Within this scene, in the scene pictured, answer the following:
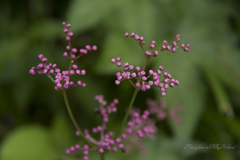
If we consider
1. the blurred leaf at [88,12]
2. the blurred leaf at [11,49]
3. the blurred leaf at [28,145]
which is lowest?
the blurred leaf at [28,145]

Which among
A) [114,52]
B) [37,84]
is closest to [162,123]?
[114,52]

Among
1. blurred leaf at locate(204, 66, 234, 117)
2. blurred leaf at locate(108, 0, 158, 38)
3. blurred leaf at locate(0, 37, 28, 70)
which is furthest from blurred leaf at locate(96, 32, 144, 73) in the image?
blurred leaf at locate(0, 37, 28, 70)

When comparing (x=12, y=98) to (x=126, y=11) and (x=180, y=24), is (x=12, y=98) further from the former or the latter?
(x=180, y=24)

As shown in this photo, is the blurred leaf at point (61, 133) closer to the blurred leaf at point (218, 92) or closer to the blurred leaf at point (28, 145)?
the blurred leaf at point (28, 145)

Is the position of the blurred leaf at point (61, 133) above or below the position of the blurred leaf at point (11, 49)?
below

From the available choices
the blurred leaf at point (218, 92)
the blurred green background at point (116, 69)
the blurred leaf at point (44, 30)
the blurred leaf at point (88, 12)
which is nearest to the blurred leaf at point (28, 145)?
the blurred green background at point (116, 69)

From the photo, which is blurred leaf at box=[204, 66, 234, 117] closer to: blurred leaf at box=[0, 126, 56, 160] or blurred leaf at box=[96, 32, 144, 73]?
blurred leaf at box=[96, 32, 144, 73]

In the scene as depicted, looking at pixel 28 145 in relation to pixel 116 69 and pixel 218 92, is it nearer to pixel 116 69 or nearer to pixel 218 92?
pixel 116 69

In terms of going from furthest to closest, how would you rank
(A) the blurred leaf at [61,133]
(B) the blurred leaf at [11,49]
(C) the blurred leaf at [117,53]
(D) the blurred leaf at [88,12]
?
(A) the blurred leaf at [61,133], (B) the blurred leaf at [11,49], (C) the blurred leaf at [117,53], (D) the blurred leaf at [88,12]
